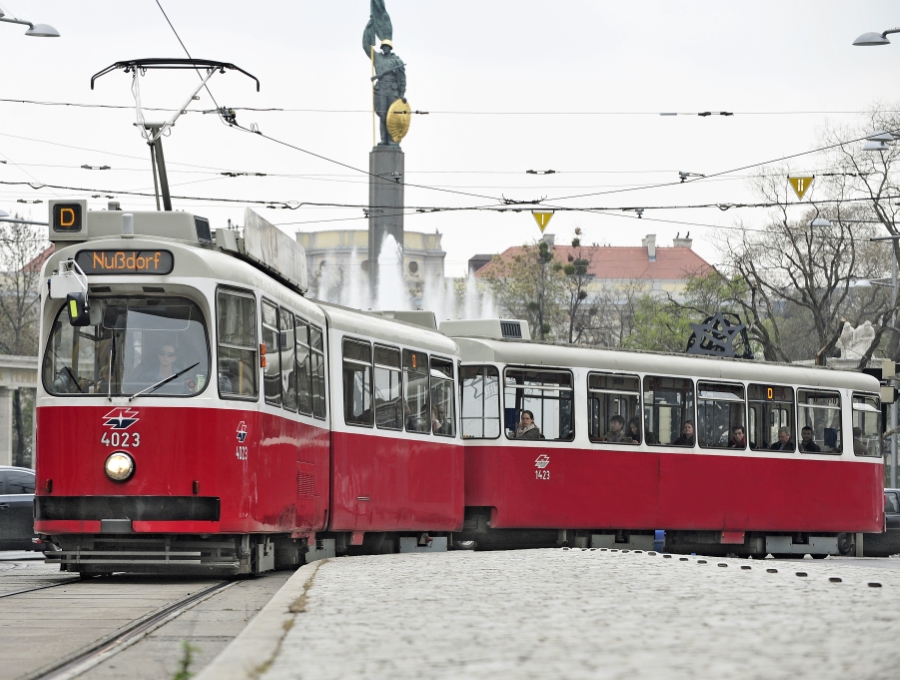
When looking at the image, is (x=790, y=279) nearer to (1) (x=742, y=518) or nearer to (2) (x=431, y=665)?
(1) (x=742, y=518)

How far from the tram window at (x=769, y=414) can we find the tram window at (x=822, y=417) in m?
0.25

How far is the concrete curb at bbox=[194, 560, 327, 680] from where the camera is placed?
631 centimetres

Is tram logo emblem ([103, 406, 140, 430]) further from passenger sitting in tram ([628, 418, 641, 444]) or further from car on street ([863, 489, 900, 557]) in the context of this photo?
car on street ([863, 489, 900, 557])

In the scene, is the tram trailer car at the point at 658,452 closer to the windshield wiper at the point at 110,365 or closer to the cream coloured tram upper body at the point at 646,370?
the cream coloured tram upper body at the point at 646,370

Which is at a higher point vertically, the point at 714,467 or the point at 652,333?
the point at 652,333

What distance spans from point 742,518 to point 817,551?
2203 millimetres

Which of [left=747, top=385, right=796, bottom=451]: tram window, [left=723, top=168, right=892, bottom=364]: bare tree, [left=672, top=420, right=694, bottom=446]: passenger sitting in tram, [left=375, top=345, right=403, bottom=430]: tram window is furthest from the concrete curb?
[left=723, top=168, right=892, bottom=364]: bare tree

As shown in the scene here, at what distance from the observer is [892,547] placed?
27891 mm

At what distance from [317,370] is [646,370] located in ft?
24.0

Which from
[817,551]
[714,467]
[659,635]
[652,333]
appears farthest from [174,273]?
[652,333]

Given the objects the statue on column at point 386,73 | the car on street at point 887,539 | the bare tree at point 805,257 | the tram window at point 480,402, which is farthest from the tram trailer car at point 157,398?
the statue on column at point 386,73

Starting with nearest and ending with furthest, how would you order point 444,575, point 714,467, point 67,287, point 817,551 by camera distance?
point 444,575, point 67,287, point 714,467, point 817,551

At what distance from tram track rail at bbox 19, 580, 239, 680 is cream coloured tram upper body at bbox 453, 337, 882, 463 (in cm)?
921

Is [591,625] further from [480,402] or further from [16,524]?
[16,524]
